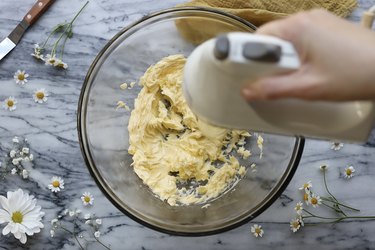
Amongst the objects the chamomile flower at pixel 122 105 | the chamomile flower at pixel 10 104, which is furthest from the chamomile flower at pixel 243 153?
the chamomile flower at pixel 10 104

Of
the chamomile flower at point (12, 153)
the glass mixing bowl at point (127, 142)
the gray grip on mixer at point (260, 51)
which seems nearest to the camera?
the gray grip on mixer at point (260, 51)

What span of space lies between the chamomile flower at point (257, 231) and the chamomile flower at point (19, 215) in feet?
1.32

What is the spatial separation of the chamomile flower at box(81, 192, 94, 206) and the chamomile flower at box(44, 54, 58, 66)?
0.26 m

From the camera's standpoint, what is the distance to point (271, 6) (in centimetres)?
117

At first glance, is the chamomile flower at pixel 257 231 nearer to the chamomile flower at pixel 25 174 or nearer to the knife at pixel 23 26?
the chamomile flower at pixel 25 174

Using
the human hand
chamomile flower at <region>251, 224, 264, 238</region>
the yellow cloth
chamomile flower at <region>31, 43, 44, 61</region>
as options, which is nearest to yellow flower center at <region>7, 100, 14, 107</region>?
chamomile flower at <region>31, 43, 44, 61</region>

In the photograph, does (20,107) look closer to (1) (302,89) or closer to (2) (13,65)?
(2) (13,65)

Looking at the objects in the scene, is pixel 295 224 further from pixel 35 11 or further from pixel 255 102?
pixel 35 11

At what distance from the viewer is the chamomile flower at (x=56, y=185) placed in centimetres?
118

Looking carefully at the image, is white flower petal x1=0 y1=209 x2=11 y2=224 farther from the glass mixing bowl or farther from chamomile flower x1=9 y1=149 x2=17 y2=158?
the glass mixing bowl

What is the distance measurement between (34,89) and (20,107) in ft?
0.15

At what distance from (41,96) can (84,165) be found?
0.16 meters

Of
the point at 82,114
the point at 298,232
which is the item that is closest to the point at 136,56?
the point at 82,114

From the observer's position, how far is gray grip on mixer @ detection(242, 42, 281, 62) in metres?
0.67
